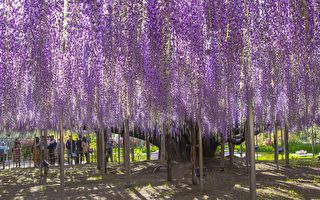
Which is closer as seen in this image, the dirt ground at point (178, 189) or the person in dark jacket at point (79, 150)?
the dirt ground at point (178, 189)

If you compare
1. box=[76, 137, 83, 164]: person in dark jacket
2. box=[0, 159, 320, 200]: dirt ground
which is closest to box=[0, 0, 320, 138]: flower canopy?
box=[0, 159, 320, 200]: dirt ground

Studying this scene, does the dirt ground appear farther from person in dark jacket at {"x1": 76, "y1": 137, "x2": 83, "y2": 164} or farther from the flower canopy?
person in dark jacket at {"x1": 76, "y1": 137, "x2": 83, "y2": 164}

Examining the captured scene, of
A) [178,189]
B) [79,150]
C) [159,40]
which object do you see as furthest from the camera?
[79,150]

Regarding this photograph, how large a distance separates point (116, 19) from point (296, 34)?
2470mm

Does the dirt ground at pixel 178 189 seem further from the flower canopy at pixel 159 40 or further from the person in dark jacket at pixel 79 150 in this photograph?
the person in dark jacket at pixel 79 150

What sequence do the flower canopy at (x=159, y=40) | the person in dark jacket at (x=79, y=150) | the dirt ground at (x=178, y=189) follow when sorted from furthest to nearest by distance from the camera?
1. the person in dark jacket at (x=79, y=150)
2. the dirt ground at (x=178, y=189)
3. the flower canopy at (x=159, y=40)

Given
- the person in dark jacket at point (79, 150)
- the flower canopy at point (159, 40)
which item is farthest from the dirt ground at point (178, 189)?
the person in dark jacket at point (79, 150)

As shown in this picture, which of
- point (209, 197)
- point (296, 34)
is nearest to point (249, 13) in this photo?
point (296, 34)

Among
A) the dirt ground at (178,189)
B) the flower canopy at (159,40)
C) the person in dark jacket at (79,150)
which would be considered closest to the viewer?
the flower canopy at (159,40)

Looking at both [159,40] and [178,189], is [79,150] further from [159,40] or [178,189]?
[159,40]

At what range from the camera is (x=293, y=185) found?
33.2 ft

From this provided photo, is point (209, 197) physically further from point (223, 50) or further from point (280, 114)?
point (280, 114)

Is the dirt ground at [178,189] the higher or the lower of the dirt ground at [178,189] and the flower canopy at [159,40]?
the lower

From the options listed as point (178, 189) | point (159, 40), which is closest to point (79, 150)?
Answer: point (178, 189)
